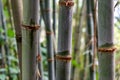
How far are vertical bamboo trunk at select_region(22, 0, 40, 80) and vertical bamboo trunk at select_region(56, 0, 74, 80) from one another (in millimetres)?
63

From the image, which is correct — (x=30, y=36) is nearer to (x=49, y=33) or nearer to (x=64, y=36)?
(x=64, y=36)

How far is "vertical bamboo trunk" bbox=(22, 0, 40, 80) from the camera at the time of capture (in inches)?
31.0

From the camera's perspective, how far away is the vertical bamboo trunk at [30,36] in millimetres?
786

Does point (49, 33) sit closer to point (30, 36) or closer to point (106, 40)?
point (30, 36)

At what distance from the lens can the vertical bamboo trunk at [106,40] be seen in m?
0.70

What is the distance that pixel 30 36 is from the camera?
0.80 metres

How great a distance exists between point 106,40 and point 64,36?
134mm

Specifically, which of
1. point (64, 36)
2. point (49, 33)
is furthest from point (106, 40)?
point (49, 33)

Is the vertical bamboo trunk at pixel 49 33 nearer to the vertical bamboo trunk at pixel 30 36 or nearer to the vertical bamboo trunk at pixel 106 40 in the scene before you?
the vertical bamboo trunk at pixel 30 36

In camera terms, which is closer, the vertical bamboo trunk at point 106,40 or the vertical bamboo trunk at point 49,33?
the vertical bamboo trunk at point 106,40

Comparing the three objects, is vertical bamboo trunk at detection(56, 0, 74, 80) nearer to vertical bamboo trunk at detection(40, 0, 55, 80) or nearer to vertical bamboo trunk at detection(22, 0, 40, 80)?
vertical bamboo trunk at detection(22, 0, 40, 80)

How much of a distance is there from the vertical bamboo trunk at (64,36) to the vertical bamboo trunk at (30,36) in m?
0.06

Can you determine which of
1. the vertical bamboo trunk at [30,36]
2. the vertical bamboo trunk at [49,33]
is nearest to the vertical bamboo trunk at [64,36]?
the vertical bamboo trunk at [30,36]

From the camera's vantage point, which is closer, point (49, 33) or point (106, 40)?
point (106, 40)
